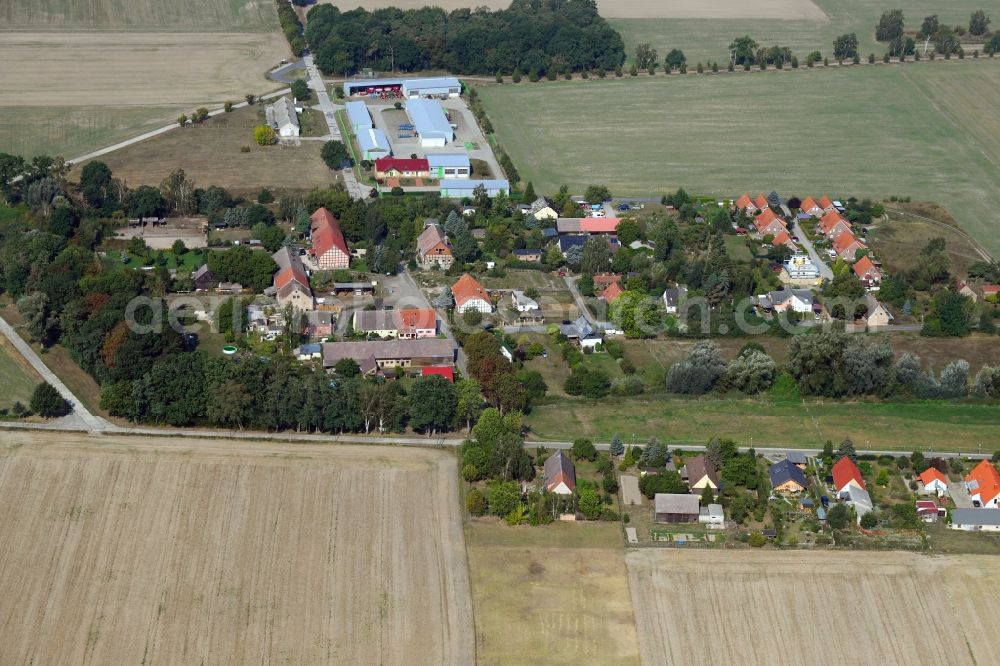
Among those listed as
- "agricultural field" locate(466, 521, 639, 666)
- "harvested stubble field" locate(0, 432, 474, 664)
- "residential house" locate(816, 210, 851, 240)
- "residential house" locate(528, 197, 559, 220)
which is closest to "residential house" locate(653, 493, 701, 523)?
"agricultural field" locate(466, 521, 639, 666)

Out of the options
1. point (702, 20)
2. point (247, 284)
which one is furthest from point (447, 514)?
point (702, 20)

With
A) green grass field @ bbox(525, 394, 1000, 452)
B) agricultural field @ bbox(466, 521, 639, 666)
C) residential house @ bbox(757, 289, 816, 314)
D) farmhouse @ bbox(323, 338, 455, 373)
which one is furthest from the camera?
residential house @ bbox(757, 289, 816, 314)

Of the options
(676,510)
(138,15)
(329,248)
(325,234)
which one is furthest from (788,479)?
(138,15)

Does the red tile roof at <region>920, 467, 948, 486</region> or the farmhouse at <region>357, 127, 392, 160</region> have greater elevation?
the red tile roof at <region>920, 467, 948, 486</region>

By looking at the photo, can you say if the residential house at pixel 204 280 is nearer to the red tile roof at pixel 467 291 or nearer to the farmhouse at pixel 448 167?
the red tile roof at pixel 467 291

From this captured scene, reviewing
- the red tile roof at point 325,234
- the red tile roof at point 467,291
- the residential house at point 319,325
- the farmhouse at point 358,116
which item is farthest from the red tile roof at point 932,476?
the farmhouse at point 358,116

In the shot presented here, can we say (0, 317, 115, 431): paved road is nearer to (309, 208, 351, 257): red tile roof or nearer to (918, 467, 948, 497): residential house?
(309, 208, 351, 257): red tile roof

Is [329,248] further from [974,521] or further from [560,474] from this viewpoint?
[974,521]
